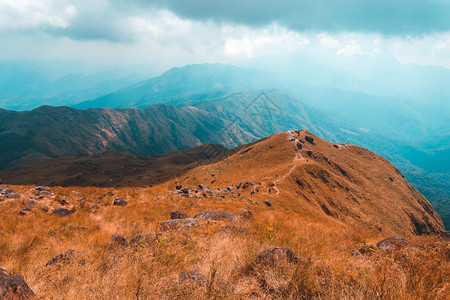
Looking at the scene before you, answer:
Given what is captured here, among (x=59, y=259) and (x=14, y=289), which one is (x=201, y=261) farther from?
(x=59, y=259)

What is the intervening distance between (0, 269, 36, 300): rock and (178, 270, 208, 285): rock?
8.08 ft

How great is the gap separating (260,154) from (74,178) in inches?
3036

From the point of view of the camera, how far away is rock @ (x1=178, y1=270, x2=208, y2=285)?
3.79 metres

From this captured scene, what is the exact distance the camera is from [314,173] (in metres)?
47.0

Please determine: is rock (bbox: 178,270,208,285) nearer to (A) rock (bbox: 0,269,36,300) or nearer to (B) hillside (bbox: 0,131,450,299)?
(B) hillside (bbox: 0,131,450,299)

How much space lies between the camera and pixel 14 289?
340 centimetres

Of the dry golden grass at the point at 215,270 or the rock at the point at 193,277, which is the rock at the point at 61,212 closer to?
the dry golden grass at the point at 215,270

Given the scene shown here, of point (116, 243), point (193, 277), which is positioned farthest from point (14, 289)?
point (193, 277)

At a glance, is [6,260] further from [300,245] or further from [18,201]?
[18,201]

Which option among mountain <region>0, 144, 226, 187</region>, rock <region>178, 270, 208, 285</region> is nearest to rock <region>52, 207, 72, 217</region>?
rock <region>178, 270, 208, 285</region>

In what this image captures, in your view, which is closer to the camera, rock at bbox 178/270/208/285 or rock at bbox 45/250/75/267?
rock at bbox 178/270/208/285

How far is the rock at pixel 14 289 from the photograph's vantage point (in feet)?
10.7

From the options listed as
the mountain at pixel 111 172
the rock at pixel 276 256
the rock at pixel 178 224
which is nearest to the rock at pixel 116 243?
the rock at pixel 178 224

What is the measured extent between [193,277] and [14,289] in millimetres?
3086
